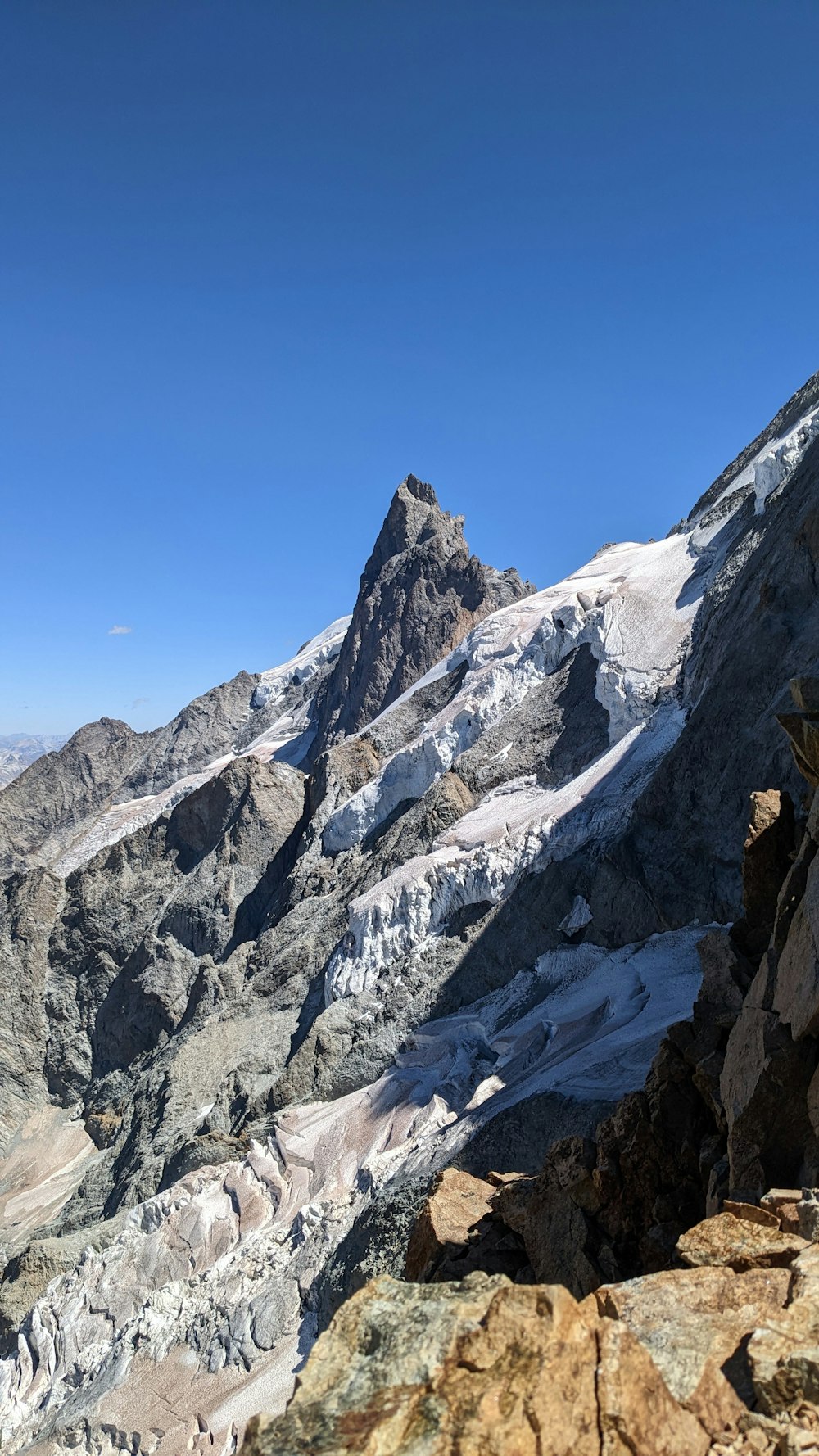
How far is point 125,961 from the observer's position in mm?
61875

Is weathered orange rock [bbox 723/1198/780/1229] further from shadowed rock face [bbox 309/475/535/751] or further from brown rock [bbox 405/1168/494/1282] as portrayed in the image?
shadowed rock face [bbox 309/475/535/751]

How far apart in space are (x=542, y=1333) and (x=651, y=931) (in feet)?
78.3

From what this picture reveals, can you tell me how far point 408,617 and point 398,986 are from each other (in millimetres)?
46535

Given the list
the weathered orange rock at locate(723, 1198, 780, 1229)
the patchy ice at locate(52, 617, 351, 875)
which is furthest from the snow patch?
the patchy ice at locate(52, 617, 351, 875)

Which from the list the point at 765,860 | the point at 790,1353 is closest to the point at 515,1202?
the point at 765,860

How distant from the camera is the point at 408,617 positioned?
77.6 meters

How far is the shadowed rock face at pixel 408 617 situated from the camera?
75500 millimetres

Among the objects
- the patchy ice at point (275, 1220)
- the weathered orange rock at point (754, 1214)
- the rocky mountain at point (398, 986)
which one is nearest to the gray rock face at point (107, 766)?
the rocky mountain at point (398, 986)

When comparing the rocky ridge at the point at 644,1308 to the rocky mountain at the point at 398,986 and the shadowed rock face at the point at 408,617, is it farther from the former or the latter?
the shadowed rock face at the point at 408,617

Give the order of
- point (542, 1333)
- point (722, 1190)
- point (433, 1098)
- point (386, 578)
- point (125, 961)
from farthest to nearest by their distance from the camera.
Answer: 1. point (386, 578)
2. point (125, 961)
3. point (433, 1098)
4. point (722, 1190)
5. point (542, 1333)

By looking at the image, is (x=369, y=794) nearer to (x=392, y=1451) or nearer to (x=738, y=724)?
(x=738, y=724)

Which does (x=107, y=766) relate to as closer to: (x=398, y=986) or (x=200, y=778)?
(x=200, y=778)

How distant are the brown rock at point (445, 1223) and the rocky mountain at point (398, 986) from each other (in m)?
0.66

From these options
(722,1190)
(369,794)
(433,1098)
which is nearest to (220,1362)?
(433,1098)
